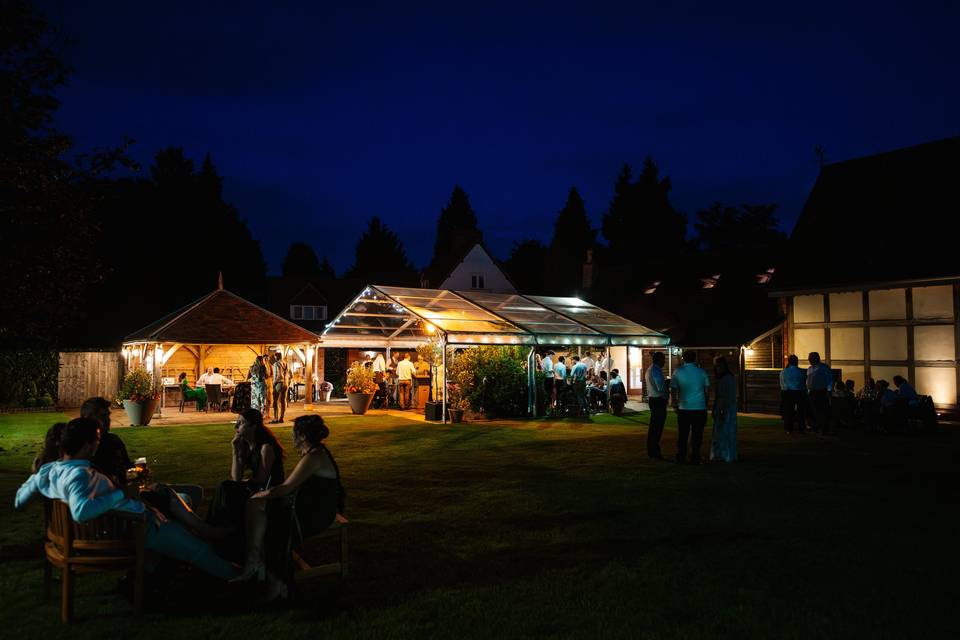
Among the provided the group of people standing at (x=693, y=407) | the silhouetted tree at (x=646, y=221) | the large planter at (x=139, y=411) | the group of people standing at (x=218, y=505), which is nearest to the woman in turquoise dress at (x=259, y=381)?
the large planter at (x=139, y=411)

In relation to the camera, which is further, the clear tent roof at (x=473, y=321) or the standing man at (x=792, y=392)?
the clear tent roof at (x=473, y=321)

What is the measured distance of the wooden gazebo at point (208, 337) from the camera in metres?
19.4

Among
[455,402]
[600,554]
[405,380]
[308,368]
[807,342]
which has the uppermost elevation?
[807,342]

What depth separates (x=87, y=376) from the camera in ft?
72.5

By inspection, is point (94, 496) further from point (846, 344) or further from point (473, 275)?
point (473, 275)

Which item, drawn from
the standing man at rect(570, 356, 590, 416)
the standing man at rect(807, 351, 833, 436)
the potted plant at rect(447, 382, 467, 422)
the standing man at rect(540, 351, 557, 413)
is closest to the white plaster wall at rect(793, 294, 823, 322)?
the standing man at rect(807, 351, 833, 436)

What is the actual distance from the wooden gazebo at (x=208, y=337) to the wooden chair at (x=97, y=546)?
614 inches

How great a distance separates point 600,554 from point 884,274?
16669mm

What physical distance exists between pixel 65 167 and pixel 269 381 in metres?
6.78

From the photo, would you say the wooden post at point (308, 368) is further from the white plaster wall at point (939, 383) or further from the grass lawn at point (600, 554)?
the white plaster wall at point (939, 383)

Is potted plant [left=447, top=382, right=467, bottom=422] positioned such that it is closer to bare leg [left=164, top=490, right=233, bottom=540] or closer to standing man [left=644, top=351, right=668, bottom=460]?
standing man [left=644, top=351, right=668, bottom=460]

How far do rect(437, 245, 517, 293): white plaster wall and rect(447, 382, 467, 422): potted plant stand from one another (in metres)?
20.2

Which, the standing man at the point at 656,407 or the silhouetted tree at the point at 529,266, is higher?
the silhouetted tree at the point at 529,266

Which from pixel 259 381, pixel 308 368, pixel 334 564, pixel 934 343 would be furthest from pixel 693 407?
pixel 308 368
